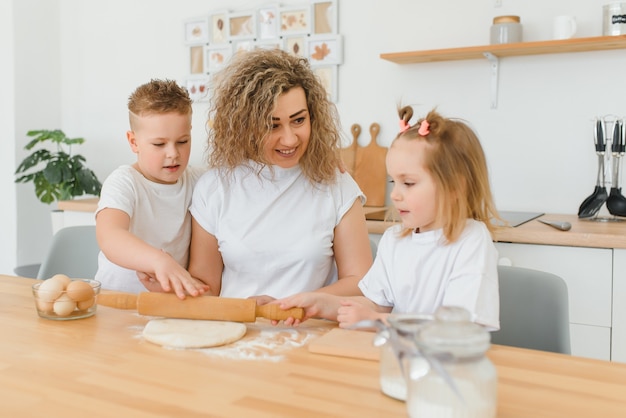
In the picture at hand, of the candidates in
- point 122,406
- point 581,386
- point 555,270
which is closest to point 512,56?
point 555,270

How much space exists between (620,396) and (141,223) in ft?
3.62

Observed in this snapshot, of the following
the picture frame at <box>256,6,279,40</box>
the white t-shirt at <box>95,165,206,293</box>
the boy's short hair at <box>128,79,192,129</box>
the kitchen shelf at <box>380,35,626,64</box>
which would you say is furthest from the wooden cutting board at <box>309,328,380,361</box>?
the picture frame at <box>256,6,279,40</box>

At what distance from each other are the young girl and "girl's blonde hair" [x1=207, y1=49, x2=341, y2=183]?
0.34m

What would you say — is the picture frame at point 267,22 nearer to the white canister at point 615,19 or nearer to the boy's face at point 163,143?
the white canister at point 615,19

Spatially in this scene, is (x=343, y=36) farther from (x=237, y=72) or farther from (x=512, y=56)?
(x=237, y=72)

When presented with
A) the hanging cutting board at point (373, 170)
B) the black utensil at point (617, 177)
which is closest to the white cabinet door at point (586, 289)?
the black utensil at point (617, 177)

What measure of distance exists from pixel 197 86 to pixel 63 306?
2.30 metres

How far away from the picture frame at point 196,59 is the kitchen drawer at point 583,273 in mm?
1950

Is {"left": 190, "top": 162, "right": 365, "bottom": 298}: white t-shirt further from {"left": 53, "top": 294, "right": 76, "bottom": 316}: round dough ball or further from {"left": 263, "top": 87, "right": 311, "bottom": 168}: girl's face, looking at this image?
{"left": 53, "top": 294, "right": 76, "bottom": 316}: round dough ball

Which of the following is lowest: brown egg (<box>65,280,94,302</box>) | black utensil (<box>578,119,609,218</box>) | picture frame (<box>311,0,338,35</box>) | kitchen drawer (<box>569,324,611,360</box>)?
kitchen drawer (<box>569,324,611,360</box>)

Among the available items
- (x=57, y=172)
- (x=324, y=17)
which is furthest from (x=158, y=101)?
(x=57, y=172)

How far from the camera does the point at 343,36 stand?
2949 mm

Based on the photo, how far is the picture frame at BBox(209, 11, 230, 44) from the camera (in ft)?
10.6

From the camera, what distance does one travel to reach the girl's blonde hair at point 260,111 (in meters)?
1.46
